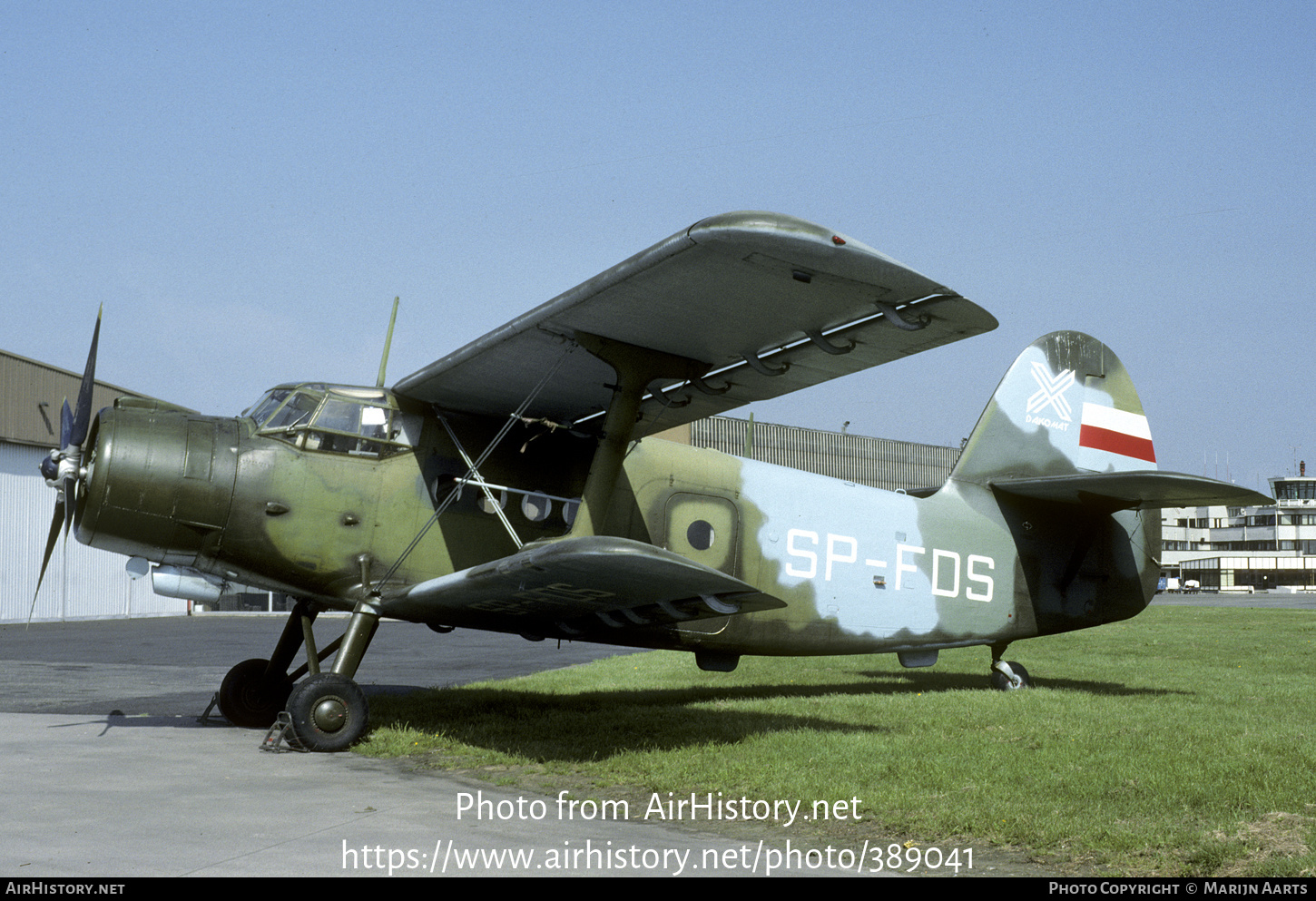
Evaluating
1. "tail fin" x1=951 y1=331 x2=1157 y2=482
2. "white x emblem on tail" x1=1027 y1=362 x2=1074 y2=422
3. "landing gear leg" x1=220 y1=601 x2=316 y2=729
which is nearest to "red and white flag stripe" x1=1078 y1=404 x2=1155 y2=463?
"tail fin" x1=951 y1=331 x2=1157 y2=482

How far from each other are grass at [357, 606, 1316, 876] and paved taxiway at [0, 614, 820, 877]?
72 cm

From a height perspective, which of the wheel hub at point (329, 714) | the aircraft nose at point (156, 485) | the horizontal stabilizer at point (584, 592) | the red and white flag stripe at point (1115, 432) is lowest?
the wheel hub at point (329, 714)

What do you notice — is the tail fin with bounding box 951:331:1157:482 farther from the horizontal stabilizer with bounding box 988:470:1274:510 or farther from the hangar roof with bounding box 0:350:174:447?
the hangar roof with bounding box 0:350:174:447

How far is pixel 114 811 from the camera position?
5477 mm

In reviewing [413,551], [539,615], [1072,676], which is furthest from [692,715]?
[1072,676]

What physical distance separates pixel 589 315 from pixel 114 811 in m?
4.15

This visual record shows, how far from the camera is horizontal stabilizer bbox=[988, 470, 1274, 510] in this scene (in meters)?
9.19

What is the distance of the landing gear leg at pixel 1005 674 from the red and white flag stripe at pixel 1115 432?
2.63 meters

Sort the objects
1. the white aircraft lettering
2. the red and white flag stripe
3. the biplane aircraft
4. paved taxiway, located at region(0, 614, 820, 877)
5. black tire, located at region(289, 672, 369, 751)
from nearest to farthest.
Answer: paved taxiway, located at region(0, 614, 820, 877)
the biplane aircraft
black tire, located at region(289, 672, 369, 751)
the white aircraft lettering
the red and white flag stripe

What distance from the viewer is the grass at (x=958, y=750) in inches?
203

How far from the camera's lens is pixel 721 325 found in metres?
7.34

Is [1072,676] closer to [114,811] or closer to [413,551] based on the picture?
[413,551]

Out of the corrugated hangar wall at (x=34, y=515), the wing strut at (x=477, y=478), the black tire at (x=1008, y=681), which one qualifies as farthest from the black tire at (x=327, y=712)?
the corrugated hangar wall at (x=34, y=515)

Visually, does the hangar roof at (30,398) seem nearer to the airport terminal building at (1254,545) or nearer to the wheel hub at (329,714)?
the wheel hub at (329,714)
